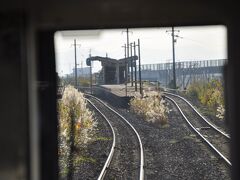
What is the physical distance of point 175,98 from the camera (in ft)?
69.5

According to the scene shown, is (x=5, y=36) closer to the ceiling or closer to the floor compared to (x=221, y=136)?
closer to the ceiling

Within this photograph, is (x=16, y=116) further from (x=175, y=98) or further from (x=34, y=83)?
(x=175, y=98)

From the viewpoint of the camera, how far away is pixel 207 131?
13.4m

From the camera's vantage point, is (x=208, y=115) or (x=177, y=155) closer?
(x=177, y=155)

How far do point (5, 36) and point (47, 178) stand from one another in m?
1.37

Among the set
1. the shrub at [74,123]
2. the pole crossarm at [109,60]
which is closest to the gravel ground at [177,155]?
the shrub at [74,123]

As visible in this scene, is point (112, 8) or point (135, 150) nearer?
point (112, 8)

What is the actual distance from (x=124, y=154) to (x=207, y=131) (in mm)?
3917

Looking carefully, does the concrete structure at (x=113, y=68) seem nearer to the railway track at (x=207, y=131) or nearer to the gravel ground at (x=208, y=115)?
the railway track at (x=207, y=131)

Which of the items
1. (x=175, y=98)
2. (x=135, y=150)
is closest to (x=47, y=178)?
(x=135, y=150)

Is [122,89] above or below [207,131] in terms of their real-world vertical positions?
above

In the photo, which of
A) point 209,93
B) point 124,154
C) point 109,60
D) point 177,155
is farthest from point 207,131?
point 109,60

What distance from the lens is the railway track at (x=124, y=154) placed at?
895 cm

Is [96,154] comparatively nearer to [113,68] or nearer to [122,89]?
[113,68]
